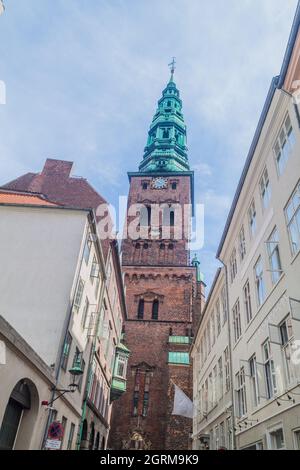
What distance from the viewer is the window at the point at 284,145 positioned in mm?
11961

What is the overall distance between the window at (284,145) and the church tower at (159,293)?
28132 mm

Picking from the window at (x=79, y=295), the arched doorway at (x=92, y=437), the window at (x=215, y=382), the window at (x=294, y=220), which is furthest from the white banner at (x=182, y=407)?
the window at (x=294, y=220)

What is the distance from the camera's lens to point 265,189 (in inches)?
570

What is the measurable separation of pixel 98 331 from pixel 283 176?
13.7 m

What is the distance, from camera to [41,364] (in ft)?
40.3

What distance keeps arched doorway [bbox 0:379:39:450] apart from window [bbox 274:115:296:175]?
33.6 ft

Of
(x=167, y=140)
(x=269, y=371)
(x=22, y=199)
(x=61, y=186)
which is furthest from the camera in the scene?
(x=167, y=140)

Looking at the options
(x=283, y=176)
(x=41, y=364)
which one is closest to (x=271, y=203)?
(x=283, y=176)

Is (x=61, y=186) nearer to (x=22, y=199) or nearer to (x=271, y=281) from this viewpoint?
(x=22, y=199)

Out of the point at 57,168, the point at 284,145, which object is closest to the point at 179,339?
the point at 57,168

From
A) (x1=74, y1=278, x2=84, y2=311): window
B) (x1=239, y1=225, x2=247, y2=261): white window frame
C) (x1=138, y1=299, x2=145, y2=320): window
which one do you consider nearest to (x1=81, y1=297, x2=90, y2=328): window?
(x1=74, y1=278, x2=84, y2=311): window

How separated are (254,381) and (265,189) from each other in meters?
6.85

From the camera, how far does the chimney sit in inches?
1049
